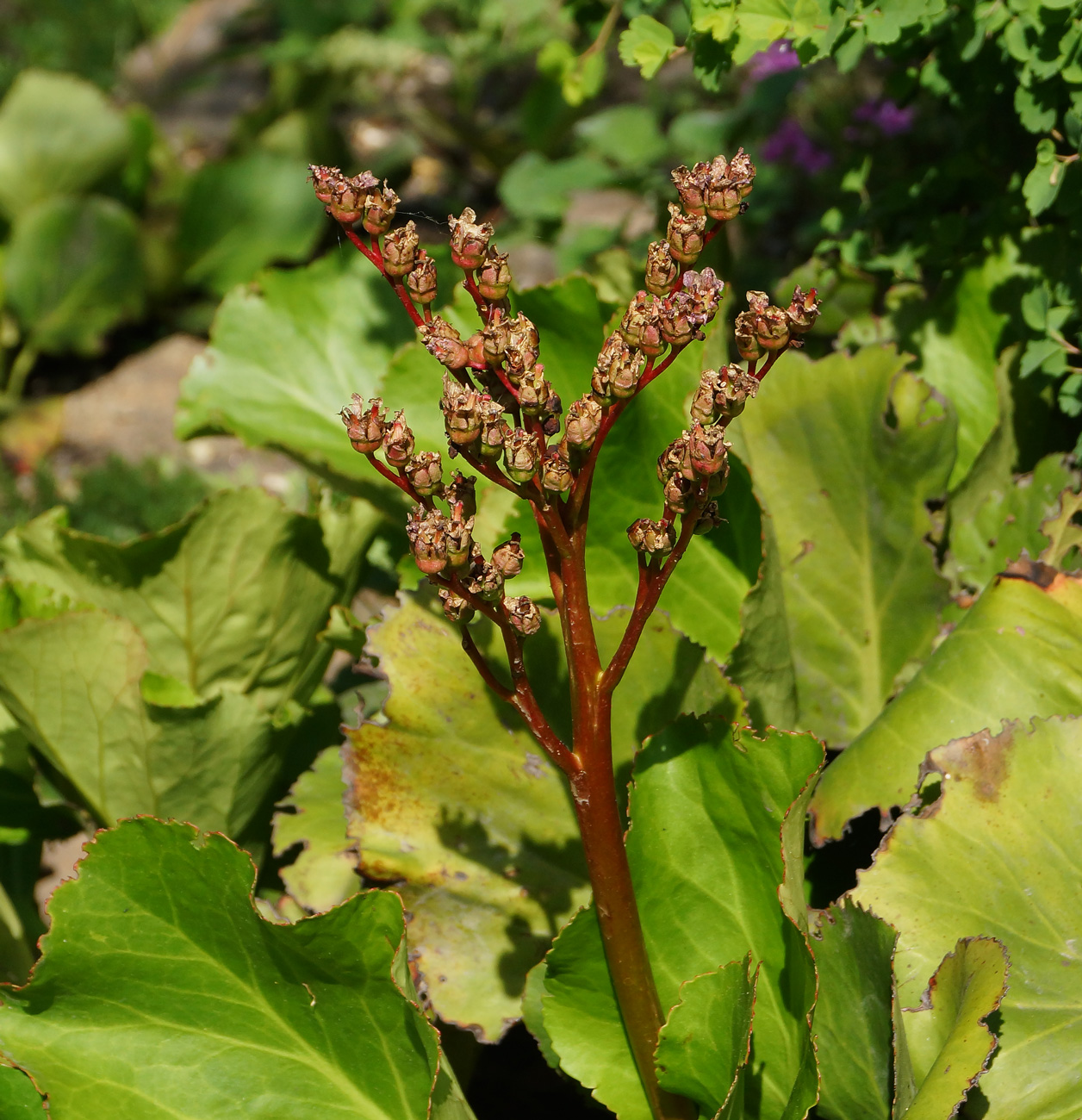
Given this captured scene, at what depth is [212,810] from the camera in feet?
4.78

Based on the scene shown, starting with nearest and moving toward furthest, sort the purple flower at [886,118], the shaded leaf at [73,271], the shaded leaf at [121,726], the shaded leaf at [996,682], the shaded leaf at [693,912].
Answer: the shaded leaf at [693,912] < the shaded leaf at [996,682] < the shaded leaf at [121,726] < the purple flower at [886,118] < the shaded leaf at [73,271]

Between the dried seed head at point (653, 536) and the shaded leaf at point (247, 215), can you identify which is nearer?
the dried seed head at point (653, 536)

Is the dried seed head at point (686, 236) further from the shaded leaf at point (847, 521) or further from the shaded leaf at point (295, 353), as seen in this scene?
the shaded leaf at point (295, 353)

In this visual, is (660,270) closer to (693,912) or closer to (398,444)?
(398,444)

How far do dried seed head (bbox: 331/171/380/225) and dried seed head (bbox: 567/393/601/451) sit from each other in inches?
7.8

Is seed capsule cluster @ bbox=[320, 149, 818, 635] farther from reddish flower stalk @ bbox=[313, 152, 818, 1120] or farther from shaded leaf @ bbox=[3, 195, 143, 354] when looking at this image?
shaded leaf @ bbox=[3, 195, 143, 354]

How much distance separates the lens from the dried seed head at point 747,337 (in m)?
0.84

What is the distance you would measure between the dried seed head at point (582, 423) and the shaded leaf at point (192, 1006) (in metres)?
0.47

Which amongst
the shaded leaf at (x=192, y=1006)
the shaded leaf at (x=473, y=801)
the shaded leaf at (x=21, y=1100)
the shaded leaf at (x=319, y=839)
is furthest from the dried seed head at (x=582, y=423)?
the shaded leaf at (x=21, y=1100)

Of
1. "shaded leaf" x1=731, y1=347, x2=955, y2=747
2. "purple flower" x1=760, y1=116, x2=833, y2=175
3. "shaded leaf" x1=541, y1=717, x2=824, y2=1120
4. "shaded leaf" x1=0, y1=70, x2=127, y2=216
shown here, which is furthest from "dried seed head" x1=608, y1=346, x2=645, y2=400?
"shaded leaf" x1=0, y1=70, x2=127, y2=216

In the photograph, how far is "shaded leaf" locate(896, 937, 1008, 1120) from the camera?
0.89 meters

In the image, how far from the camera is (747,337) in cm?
85

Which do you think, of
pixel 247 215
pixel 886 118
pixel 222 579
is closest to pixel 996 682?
pixel 222 579

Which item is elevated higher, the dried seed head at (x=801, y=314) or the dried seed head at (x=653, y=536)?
the dried seed head at (x=801, y=314)
